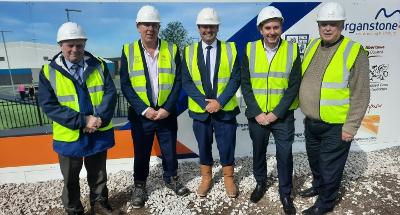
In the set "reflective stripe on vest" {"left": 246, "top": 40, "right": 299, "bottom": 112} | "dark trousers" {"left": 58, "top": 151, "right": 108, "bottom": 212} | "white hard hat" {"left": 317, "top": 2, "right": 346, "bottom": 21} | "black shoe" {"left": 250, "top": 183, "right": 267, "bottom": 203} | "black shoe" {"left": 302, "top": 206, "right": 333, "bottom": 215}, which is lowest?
"black shoe" {"left": 302, "top": 206, "right": 333, "bottom": 215}

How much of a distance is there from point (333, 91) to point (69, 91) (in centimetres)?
264

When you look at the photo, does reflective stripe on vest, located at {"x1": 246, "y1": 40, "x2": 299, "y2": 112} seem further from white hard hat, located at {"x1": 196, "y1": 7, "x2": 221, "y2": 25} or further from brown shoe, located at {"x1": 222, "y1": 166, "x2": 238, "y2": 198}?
brown shoe, located at {"x1": 222, "y1": 166, "x2": 238, "y2": 198}

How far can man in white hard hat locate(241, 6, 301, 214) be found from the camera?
341 centimetres

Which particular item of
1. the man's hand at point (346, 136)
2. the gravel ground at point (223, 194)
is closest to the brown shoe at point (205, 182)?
the gravel ground at point (223, 194)

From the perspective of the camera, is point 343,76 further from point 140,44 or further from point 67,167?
point 67,167

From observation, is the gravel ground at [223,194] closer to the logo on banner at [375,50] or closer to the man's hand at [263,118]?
the man's hand at [263,118]

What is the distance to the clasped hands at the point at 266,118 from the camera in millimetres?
3500

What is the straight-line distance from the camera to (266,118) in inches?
139

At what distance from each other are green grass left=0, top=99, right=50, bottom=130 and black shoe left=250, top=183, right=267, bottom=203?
3023mm

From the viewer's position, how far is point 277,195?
13.6ft

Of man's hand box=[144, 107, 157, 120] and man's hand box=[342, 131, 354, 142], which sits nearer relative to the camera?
man's hand box=[342, 131, 354, 142]

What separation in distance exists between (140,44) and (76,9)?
3.83 feet

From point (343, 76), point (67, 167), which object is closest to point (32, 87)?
point (67, 167)

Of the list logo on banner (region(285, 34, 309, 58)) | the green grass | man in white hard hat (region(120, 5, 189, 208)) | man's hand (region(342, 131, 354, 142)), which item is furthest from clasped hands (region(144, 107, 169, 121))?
logo on banner (region(285, 34, 309, 58))
